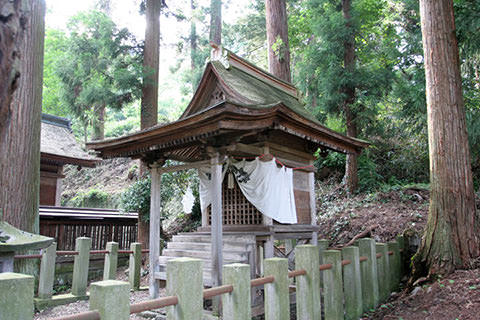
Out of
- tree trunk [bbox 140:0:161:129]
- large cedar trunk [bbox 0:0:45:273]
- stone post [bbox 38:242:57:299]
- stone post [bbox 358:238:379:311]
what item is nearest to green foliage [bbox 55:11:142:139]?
tree trunk [bbox 140:0:161:129]

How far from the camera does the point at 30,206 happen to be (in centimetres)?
606

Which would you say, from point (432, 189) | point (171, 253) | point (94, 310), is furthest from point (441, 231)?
point (94, 310)

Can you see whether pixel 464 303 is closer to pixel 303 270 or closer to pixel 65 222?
pixel 303 270

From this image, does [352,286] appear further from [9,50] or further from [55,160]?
[55,160]

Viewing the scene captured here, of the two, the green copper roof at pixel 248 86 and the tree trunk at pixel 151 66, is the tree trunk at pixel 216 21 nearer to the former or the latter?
the tree trunk at pixel 151 66

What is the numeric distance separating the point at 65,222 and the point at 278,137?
283 inches

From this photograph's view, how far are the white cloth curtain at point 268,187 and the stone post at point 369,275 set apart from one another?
1.48m

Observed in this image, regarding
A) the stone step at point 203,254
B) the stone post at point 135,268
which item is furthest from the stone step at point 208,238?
the stone post at point 135,268

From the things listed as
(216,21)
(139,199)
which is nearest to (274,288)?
(139,199)

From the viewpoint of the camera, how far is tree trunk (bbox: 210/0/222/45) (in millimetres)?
18891

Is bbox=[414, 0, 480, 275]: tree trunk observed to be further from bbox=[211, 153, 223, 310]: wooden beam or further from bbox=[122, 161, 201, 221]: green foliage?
bbox=[122, 161, 201, 221]: green foliage

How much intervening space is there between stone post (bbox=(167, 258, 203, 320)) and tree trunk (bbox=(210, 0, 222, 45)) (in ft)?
58.4

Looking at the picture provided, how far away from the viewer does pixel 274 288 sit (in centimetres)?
353

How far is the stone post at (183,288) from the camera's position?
2555mm
